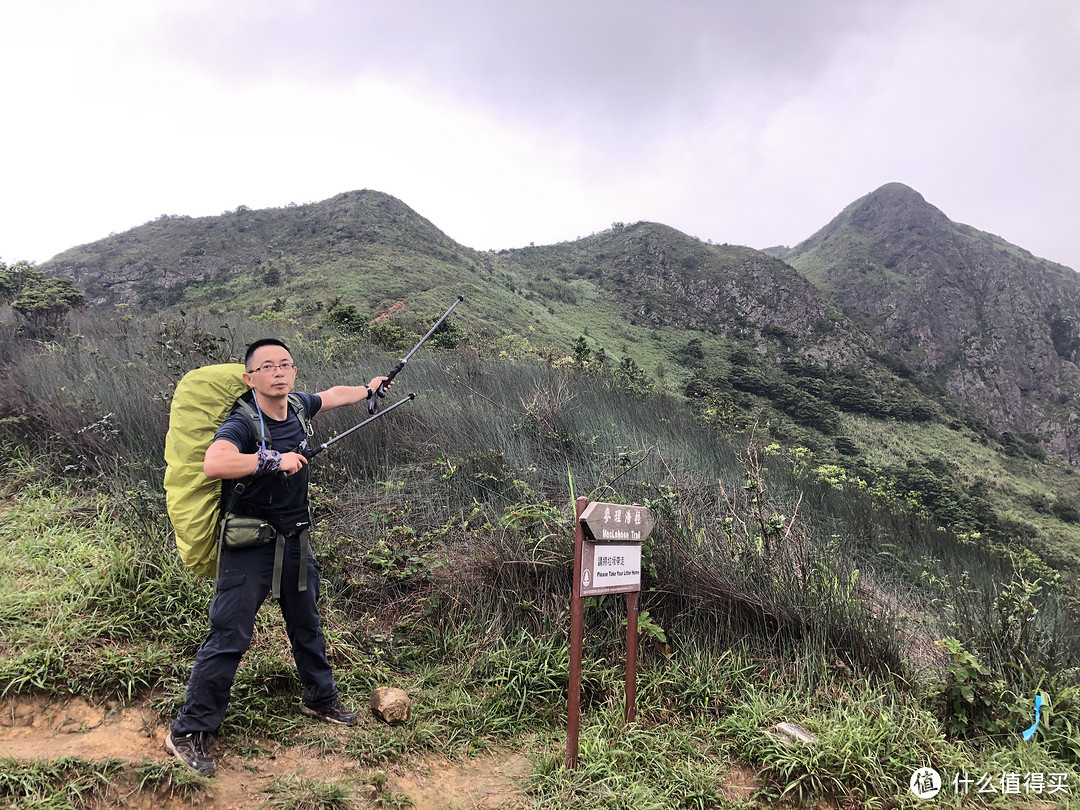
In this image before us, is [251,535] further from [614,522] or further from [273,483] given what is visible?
[614,522]

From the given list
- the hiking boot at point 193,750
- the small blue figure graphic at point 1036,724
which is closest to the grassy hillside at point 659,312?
the hiking boot at point 193,750

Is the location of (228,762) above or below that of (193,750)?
below

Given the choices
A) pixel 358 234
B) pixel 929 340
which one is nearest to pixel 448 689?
pixel 358 234

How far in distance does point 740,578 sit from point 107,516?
4.90m

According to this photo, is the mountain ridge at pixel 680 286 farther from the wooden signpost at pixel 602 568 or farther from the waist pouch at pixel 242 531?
the wooden signpost at pixel 602 568

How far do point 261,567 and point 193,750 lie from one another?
782 millimetres

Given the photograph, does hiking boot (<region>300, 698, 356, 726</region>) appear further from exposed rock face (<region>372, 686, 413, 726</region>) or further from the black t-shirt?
the black t-shirt

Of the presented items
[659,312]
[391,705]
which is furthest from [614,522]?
[659,312]

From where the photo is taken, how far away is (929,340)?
61.7 metres

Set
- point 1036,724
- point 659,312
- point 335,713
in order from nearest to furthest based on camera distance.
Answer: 1. point 335,713
2. point 1036,724
3. point 659,312

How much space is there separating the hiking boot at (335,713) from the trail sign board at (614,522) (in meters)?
1.62

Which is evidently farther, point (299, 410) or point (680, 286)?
point (680, 286)

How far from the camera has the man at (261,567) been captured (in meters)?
2.35

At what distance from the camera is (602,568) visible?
272 centimetres
